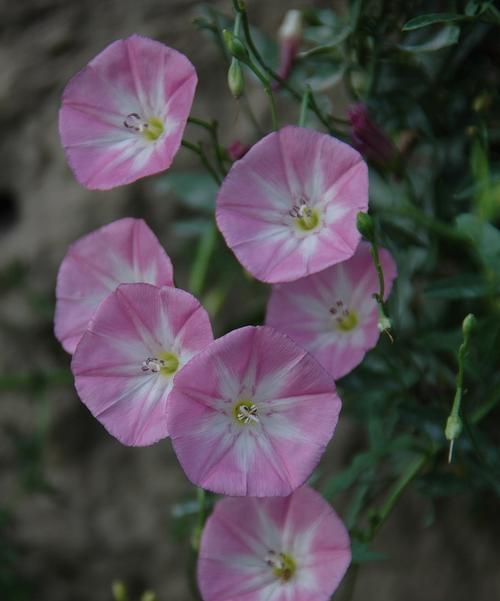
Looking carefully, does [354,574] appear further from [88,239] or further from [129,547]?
[129,547]

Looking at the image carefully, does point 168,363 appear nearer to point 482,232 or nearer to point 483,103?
point 482,232

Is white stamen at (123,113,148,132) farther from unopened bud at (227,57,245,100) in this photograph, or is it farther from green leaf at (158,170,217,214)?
green leaf at (158,170,217,214)

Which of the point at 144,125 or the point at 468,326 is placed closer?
the point at 468,326

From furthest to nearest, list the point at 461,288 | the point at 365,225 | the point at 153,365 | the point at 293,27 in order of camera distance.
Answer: the point at 293,27 → the point at 461,288 → the point at 153,365 → the point at 365,225

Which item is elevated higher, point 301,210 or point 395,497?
point 301,210

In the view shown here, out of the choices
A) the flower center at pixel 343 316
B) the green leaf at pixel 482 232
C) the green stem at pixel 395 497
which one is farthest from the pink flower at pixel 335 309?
the green stem at pixel 395 497

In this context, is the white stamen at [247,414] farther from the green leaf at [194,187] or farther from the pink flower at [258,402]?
the green leaf at [194,187]

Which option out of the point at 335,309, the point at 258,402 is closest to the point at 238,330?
the point at 258,402
